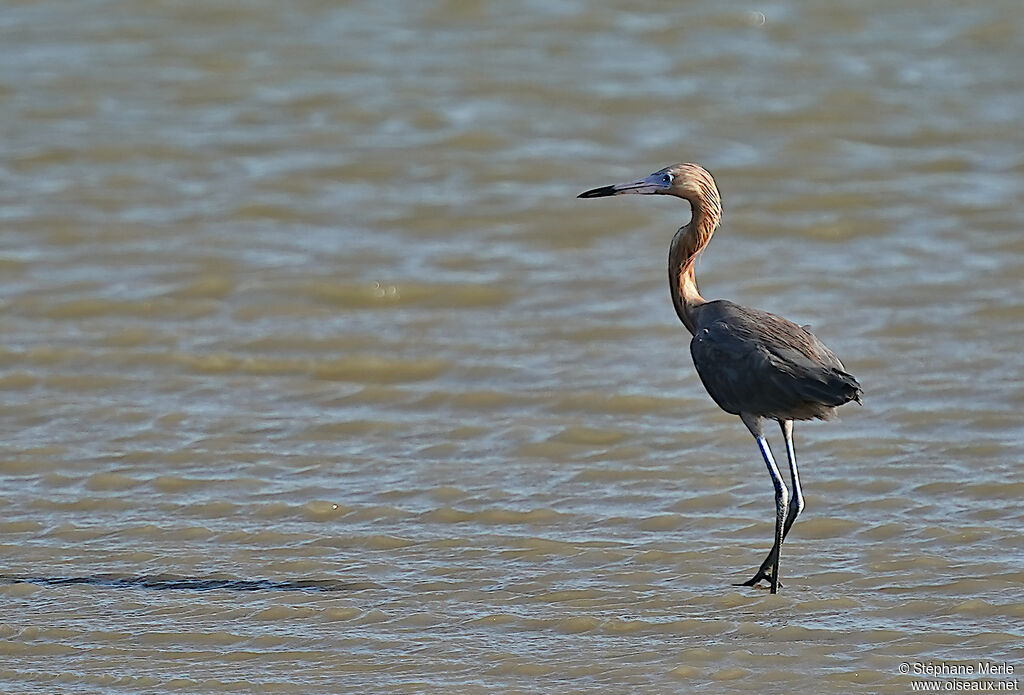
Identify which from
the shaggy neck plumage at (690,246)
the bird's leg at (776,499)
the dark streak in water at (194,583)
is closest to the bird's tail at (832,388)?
the bird's leg at (776,499)

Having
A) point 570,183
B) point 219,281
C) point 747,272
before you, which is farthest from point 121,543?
point 570,183

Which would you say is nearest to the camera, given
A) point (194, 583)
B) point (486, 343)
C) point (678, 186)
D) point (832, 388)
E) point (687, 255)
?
point (832, 388)

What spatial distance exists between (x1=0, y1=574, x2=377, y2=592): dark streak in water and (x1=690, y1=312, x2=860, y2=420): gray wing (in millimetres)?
1465

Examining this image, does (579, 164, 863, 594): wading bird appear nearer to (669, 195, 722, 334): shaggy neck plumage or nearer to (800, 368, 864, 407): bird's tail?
(800, 368, 864, 407): bird's tail

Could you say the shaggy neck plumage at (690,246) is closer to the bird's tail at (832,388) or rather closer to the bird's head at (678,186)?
the bird's head at (678,186)

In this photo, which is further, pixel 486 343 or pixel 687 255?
pixel 486 343

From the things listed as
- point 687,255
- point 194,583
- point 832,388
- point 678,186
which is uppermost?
point 678,186

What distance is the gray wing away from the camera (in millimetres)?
6180

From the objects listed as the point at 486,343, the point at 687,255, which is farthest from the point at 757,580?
the point at 486,343

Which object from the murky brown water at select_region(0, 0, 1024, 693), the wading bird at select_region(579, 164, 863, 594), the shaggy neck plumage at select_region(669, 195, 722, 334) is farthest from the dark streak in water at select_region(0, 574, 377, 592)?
the shaggy neck plumage at select_region(669, 195, 722, 334)

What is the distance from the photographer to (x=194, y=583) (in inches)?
246

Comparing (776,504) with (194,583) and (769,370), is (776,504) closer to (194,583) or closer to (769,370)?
(769,370)

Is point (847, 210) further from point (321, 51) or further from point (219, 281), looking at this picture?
point (321, 51)

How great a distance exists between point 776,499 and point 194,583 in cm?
207
